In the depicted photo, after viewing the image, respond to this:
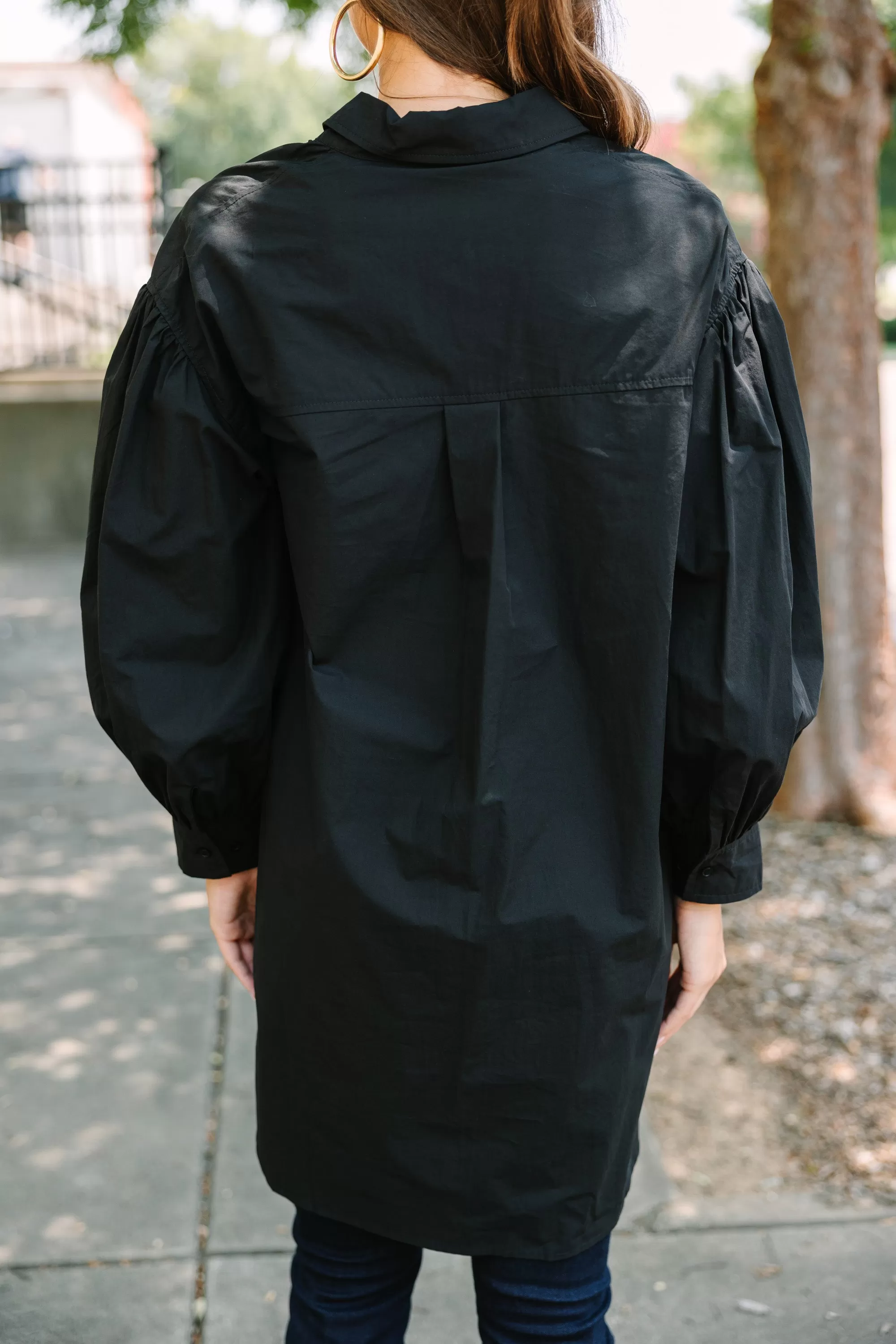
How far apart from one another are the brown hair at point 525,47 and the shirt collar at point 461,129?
0.04m

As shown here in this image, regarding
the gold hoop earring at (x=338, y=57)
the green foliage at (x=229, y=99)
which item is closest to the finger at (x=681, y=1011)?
the gold hoop earring at (x=338, y=57)

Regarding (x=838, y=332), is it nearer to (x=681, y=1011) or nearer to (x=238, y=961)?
(x=681, y=1011)

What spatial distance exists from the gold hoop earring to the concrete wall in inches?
307

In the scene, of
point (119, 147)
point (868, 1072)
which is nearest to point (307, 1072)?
point (868, 1072)

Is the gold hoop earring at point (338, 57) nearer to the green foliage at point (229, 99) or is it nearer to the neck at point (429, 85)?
the neck at point (429, 85)

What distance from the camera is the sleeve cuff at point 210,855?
1521 millimetres

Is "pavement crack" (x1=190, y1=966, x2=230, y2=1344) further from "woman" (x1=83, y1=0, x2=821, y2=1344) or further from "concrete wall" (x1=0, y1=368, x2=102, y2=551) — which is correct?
"concrete wall" (x1=0, y1=368, x2=102, y2=551)

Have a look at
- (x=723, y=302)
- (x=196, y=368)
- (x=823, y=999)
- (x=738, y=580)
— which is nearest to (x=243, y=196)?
(x=196, y=368)

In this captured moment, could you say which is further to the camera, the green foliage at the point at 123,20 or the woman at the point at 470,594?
the green foliage at the point at 123,20

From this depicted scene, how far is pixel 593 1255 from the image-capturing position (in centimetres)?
150

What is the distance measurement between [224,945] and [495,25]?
1.14 meters

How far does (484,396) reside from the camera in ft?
4.15

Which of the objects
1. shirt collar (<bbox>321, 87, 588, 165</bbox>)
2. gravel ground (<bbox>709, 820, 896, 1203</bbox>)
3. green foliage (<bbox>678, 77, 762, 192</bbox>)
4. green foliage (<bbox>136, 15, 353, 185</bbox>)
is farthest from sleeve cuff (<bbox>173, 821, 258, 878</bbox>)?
green foliage (<bbox>136, 15, 353, 185</bbox>)

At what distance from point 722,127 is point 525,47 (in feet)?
107
